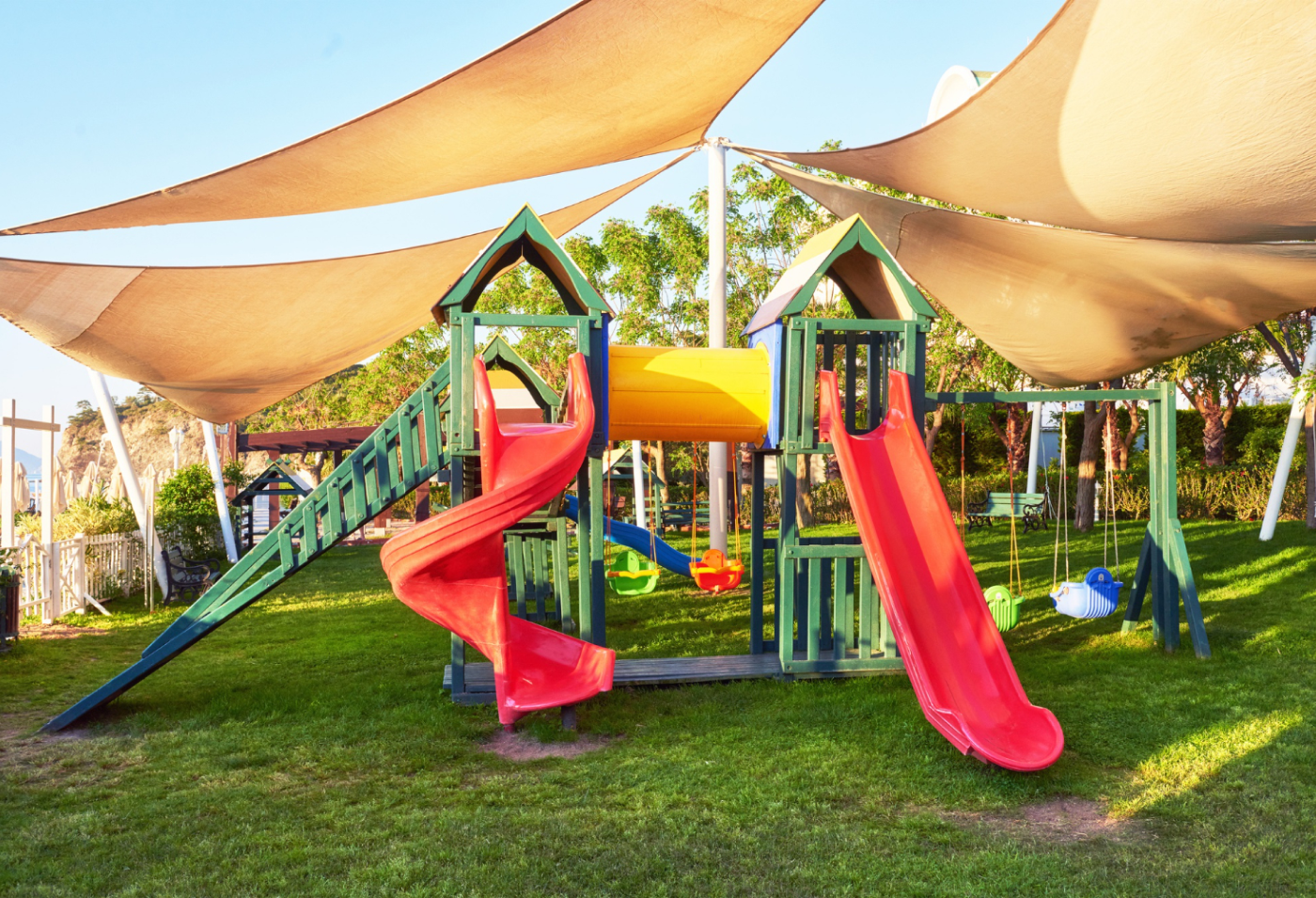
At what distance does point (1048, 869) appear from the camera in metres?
3.86

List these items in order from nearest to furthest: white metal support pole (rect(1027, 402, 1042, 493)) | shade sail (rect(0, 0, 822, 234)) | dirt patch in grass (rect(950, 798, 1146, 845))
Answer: dirt patch in grass (rect(950, 798, 1146, 845)) → shade sail (rect(0, 0, 822, 234)) → white metal support pole (rect(1027, 402, 1042, 493))

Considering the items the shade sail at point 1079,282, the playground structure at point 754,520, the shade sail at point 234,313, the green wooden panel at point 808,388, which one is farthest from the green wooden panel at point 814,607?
the shade sail at point 234,313

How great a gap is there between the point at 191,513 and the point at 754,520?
1182cm

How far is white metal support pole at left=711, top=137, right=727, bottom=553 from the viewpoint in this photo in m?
10.4

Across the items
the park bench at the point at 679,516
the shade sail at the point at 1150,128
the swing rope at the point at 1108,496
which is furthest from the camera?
the park bench at the point at 679,516

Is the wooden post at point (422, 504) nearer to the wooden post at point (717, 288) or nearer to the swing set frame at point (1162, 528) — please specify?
the wooden post at point (717, 288)

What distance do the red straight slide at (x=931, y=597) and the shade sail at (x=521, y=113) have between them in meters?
2.49

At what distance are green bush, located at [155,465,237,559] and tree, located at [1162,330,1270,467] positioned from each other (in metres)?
17.1

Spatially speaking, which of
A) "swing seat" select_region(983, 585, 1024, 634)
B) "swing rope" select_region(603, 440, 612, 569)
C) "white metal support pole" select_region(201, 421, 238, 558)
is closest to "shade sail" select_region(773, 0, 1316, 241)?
"swing seat" select_region(983, 585, 1024, 634)

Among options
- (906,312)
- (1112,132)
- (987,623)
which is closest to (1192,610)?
(987,623)

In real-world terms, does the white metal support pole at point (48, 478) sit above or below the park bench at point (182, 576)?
above

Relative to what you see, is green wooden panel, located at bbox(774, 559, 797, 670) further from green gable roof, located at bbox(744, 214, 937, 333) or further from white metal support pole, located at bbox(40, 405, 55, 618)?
white metal support pole, located at bbox(40, 405, 55, 618)

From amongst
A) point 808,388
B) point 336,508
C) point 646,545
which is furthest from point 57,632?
point 808,388

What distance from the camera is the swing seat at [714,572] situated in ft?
31.5
